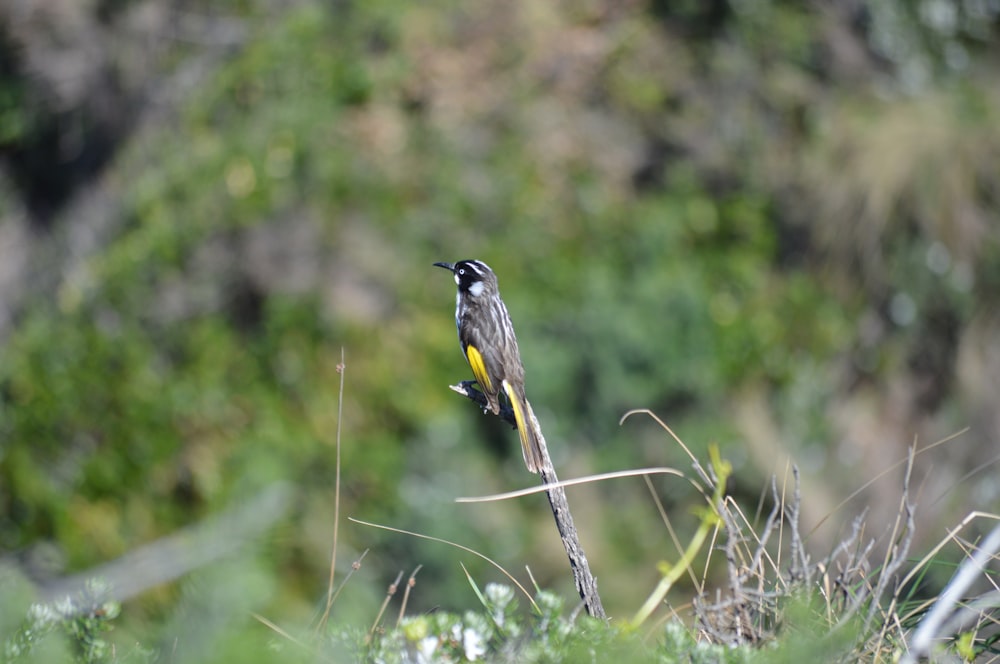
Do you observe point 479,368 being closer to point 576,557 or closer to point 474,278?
point 474,278

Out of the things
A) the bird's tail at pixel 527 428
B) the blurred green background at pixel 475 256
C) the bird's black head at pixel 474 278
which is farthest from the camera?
the blurred green background at pixel 475 256

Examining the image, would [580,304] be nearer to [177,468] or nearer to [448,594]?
[448,594]

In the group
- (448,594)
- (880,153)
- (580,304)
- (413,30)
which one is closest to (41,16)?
(413,30)

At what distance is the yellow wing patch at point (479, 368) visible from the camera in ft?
16.4

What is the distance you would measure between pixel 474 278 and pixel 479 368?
0.55 meters

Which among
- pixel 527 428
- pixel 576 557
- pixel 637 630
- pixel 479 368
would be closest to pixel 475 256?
pixel 479 368

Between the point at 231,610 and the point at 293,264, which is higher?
the point at 231,610

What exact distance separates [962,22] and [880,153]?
254 centimetres

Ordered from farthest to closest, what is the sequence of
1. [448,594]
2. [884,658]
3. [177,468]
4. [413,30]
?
[413,30] → [177,468] → [448,594] → [884,658]

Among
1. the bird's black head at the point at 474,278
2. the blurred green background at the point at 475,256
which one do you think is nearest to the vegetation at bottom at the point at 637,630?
the bird's black head at the point at 474,278

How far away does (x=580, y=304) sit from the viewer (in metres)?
9.30

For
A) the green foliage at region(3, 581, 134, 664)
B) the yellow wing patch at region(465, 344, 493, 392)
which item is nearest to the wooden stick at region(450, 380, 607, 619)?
the green foliage at region(3, 581, 134, 664)

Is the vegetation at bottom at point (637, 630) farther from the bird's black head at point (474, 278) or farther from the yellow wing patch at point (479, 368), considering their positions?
the bird's black head at point (474, 278)

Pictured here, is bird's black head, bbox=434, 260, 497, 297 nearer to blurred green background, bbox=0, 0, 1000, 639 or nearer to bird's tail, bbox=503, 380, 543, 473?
bird's tail, bbox=503, 380, 543, 473
